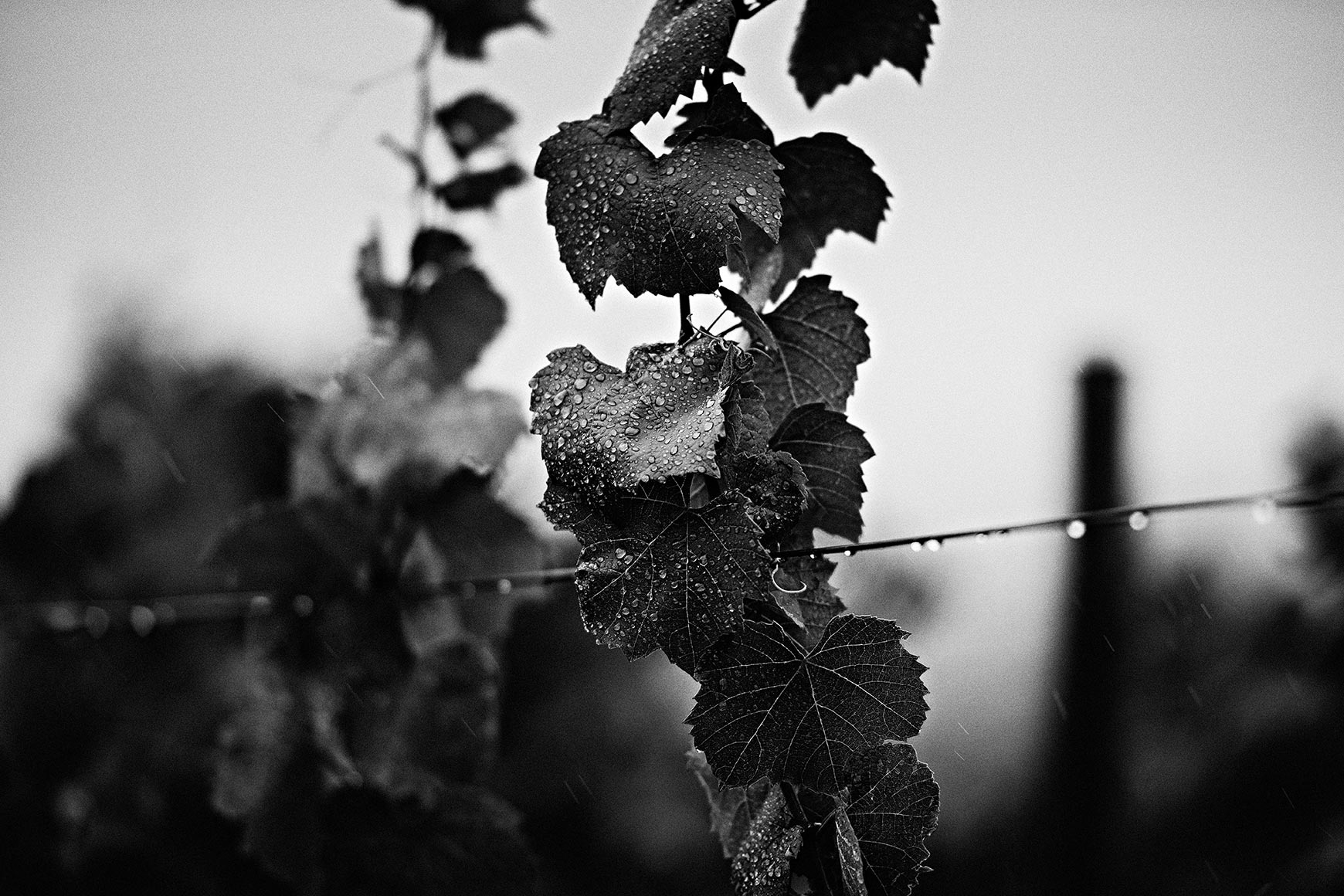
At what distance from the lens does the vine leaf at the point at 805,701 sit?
12.9 inches

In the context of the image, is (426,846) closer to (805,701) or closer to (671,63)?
(805,701)

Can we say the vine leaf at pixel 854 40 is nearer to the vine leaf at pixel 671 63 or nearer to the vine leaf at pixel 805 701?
the vine leaf at pixel 671 63

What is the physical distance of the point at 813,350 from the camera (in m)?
0.40

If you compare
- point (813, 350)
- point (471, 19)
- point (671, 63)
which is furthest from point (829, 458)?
point (471, 19)

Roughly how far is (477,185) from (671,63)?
54cm

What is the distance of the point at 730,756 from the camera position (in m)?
0.33

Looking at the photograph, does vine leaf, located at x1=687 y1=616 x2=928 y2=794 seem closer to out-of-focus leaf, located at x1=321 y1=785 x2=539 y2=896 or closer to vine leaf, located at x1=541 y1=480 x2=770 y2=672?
vine leaf, located at x1=541 y1=480 x2=770 y2=672

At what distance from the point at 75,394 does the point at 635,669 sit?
4.34 feet

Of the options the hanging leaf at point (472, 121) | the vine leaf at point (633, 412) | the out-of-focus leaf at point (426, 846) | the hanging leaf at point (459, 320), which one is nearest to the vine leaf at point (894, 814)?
the vine leaf at point (633, 412)

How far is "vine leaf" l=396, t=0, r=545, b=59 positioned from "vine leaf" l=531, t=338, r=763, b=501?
58cm

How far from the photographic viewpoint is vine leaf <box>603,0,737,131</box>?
1.09 ft

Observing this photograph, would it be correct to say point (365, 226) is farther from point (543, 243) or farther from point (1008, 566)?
point (1008, 566)

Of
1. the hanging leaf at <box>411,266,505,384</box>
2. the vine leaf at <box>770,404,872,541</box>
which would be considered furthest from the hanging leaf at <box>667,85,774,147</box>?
the hanging leaf at <box>411,266,505,384</box>

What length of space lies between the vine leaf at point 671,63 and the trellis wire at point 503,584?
0.16 metres
